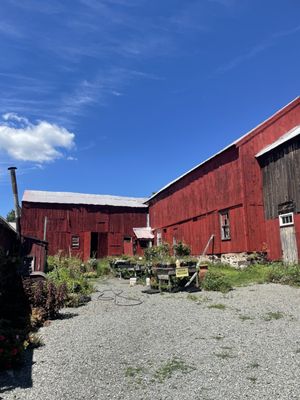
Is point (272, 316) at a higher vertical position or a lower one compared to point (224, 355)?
higher

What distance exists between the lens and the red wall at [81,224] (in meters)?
36.2

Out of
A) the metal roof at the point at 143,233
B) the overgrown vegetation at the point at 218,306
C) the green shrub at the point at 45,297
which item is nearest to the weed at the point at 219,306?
the overgrown vegetation at the point at 218,306

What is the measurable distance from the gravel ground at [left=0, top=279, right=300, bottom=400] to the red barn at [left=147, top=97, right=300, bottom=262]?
29.8 ft

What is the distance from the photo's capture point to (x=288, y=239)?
1966 cm

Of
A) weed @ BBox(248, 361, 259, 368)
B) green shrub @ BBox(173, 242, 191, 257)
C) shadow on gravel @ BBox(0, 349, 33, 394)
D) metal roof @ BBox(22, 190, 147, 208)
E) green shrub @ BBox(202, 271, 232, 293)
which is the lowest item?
shadow on gravel @ BBox(0, 349, 33, 394)

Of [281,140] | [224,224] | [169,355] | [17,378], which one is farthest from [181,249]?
[17,378]

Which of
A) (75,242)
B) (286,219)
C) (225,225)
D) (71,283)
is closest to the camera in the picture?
(71,283)

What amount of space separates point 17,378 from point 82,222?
32.1 m

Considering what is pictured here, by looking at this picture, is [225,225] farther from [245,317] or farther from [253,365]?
[253,365]

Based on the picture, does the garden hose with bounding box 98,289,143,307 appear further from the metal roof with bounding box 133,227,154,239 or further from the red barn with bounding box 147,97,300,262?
the metal roof with bounding box 133,227,154,239

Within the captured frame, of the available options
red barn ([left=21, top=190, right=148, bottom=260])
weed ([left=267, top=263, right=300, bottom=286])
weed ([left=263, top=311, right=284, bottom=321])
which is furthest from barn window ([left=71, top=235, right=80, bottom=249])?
weed ([left=263, top=311, right=284, bottom=321])

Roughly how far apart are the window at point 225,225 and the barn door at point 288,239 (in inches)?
154

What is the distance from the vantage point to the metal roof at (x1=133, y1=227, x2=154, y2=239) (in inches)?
1487

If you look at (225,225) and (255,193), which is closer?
(255,193)
